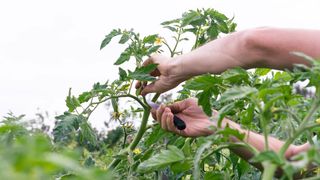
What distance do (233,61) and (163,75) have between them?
295mm

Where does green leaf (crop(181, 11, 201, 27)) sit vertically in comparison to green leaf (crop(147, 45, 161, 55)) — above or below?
above

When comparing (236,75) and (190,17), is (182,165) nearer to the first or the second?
(236,75)

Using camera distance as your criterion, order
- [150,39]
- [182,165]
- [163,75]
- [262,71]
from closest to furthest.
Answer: [182,165]
[163,75]
[262,71]
[150,39]

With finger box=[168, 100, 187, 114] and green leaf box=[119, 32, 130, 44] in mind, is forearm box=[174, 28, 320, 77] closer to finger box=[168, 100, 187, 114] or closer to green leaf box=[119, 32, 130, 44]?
Answer: finger box=[168, 100, 187, 114]

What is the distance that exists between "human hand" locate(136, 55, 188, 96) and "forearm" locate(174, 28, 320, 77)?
0.18 ft

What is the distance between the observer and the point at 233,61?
152 centimetres

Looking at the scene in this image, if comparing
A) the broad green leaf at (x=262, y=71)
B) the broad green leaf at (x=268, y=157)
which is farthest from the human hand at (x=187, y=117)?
the broad green leaf at (x=268, y=157)

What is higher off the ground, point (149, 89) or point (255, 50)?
point (255, 50)

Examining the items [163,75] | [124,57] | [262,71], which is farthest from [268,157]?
[124,57]

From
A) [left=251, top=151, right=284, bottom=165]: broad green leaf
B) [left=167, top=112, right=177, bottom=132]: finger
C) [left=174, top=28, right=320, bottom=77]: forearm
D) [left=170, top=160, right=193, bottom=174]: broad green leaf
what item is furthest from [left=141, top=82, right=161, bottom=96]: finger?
[left=251, top=151, right=284, bottom=165]: broad green leaf

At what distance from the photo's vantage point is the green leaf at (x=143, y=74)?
174 centimetres

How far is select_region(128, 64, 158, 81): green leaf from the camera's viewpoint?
5.69ft

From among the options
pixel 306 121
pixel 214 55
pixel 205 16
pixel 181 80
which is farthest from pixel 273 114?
pixel 205 16

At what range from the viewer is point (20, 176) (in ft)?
1.30
